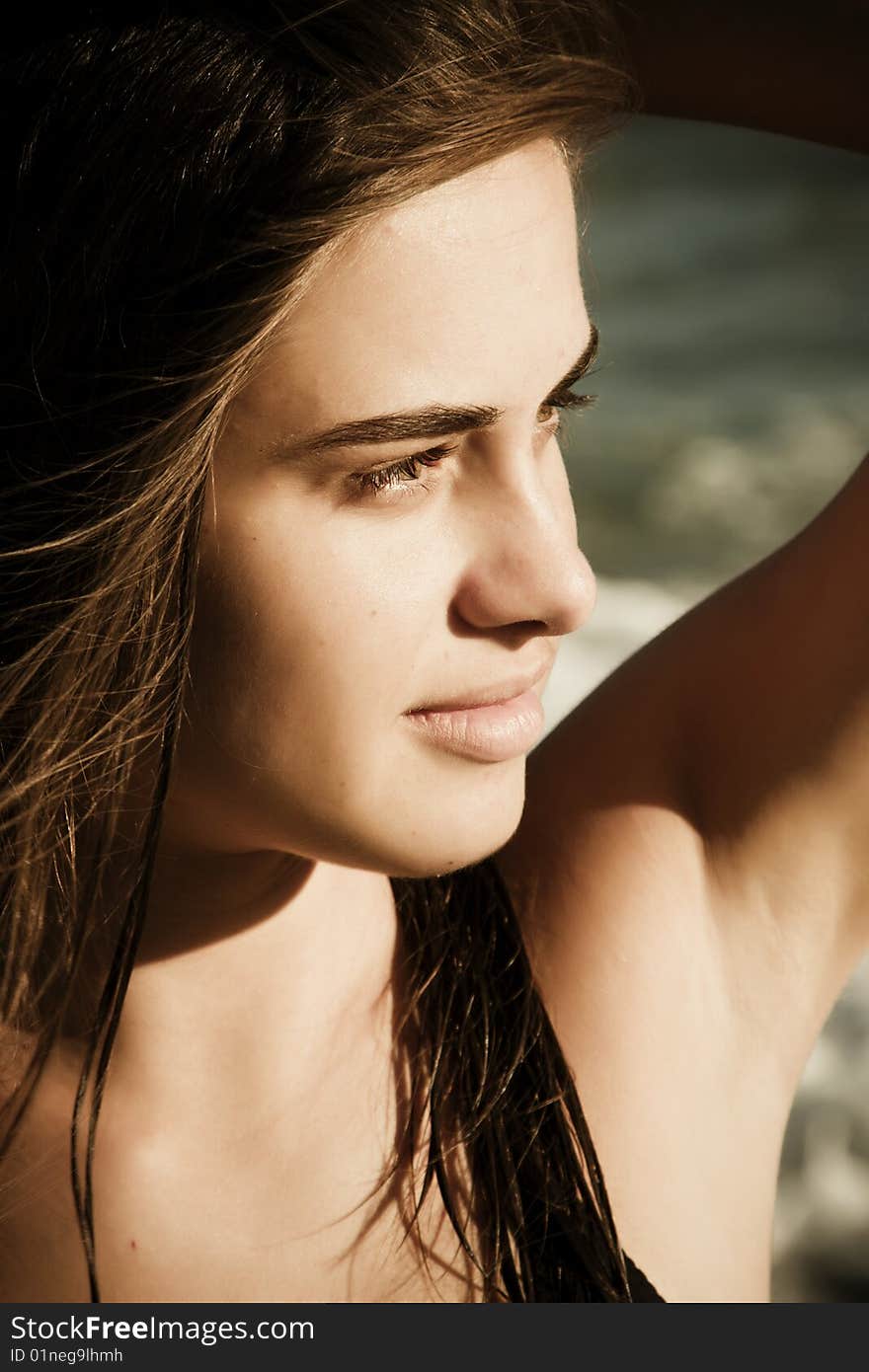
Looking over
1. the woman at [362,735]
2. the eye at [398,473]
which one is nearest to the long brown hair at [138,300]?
the woman at [362,735]

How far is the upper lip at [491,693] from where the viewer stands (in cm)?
104

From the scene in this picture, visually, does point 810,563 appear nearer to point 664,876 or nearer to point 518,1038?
point 664,876

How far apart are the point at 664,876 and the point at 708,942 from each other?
0.08 metres

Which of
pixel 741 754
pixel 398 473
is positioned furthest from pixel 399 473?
pixel 741 754

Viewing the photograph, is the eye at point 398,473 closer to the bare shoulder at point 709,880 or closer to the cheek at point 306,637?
the cheek at point 306,637

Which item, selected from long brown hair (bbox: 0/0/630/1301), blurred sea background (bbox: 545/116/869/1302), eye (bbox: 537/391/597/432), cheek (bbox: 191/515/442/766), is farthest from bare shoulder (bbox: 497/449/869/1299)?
blurred sea background (bbox: 545/116/869/1302)

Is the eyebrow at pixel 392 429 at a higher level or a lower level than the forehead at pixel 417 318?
lower

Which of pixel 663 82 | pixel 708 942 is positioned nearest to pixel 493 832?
pixel 708 942

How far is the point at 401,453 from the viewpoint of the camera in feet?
3.18

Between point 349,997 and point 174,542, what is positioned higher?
point 174,542

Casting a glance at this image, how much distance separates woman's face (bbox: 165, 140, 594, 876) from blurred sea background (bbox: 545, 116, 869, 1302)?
212 centimetres

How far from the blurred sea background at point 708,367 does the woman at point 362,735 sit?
Answer: 179 centimetres

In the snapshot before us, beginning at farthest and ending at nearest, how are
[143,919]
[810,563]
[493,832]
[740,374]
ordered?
1. [740,374]
2. [810,563]
3. [143,919]
4. [493,832]

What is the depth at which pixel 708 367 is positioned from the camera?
355 cm
